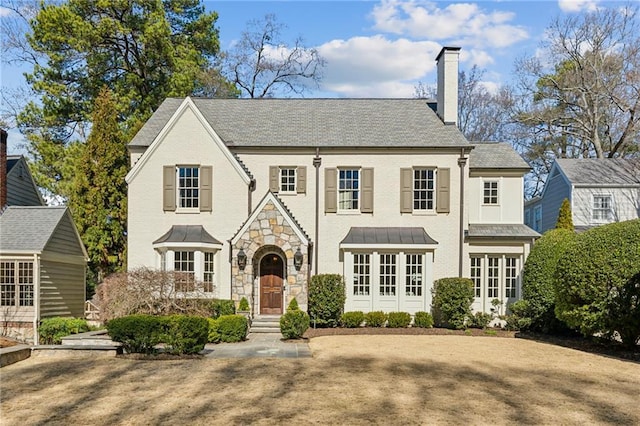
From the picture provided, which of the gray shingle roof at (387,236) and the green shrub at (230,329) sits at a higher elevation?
the gray shingle roof at (387,236)

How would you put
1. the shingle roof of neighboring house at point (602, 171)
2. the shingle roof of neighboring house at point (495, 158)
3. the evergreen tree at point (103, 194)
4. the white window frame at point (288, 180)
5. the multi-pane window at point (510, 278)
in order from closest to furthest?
the multi-pane window at point (510, 278) → the white window frame at point (288, 180) → the shingle roof of neighboring house at point (495, 158) → the evergreen tree at point (103, 194) → the shingle roof of neighboring house at point (602, 171)

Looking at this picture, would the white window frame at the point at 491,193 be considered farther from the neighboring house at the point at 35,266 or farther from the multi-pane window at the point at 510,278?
the neighboring house at the point at 35,266

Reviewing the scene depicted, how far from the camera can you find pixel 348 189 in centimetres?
2100

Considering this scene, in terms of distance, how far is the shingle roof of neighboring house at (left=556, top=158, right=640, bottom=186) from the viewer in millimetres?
30328

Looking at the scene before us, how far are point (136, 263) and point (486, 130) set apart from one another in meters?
28.9

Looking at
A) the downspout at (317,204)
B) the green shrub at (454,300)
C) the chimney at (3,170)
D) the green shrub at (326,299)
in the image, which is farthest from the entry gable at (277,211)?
the chimney at (3,170)

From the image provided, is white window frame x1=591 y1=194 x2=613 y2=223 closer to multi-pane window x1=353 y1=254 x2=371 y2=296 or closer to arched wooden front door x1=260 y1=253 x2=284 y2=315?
multi-pane window x1=353 y1=254 x2=371 y2=296

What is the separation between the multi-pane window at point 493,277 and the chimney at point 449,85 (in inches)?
224

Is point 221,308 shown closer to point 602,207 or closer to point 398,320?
point 398,320

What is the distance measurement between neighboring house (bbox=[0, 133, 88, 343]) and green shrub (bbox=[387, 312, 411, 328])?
11810 millimetres

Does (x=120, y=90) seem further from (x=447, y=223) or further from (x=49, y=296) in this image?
(x=447, y=223)

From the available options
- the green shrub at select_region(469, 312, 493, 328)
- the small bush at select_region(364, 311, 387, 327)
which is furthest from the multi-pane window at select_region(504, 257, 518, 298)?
the small bush at select_region(364, 311, 387, 327)

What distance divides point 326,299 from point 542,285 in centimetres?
700

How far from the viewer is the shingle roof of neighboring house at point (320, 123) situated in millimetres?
21141
